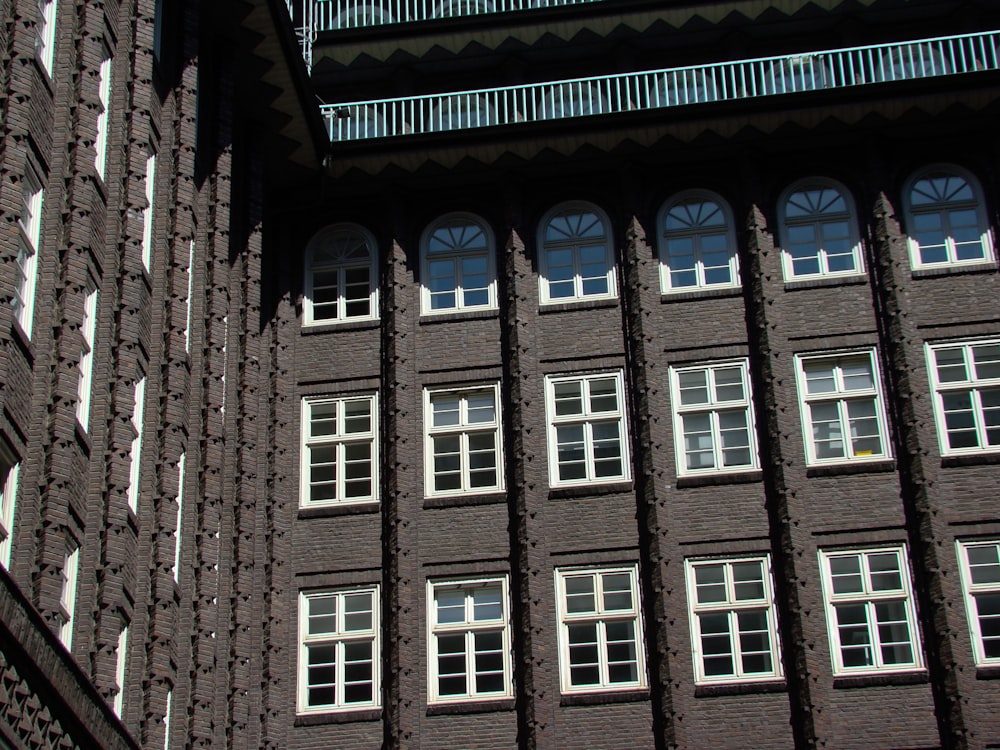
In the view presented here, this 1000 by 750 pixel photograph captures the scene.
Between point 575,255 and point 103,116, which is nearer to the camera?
point 103,116

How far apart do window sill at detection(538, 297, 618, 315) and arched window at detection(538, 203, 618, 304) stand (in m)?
0.17

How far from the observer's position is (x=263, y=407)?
3406cm

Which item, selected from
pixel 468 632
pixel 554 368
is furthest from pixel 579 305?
pixel 468 632

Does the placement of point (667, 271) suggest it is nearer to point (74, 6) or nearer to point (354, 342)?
point (354, 342)

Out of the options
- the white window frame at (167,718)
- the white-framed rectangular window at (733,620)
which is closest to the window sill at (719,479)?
the white-framed rectangular window at (733,620)

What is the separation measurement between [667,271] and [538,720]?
9447 mm

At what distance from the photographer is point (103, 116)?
26516mm

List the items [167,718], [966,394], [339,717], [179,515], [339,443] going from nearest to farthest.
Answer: [167,718]
[179,515]
[339,717]
[966,394]
[339,443]

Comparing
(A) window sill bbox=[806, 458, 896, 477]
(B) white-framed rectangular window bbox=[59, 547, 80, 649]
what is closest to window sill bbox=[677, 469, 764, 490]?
(A) window sill bbox=[806, 458, 896, 477]

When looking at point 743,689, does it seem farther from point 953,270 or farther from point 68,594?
point 68,594

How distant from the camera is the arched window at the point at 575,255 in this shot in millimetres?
35375

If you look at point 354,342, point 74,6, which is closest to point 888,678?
point 354,342

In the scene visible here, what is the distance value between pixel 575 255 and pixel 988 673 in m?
11.5

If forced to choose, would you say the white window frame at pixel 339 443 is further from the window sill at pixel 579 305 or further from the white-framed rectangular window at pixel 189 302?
the white-framed rectangular window at pixel 189 302
